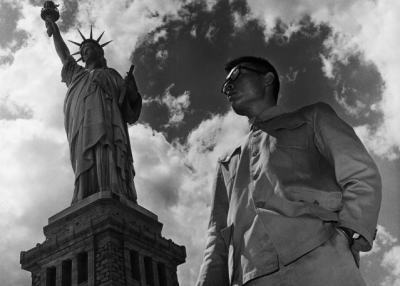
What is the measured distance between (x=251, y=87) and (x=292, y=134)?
465mm

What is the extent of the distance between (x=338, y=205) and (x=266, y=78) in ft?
3.44

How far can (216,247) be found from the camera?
3.36m

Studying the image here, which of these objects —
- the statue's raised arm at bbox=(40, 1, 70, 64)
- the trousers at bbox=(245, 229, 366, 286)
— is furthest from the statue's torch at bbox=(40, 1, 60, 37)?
the trousers at bbox=(245, 229, 366, 286)

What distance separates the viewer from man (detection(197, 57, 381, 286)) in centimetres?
286

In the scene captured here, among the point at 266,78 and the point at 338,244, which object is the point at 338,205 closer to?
the point at 338,244

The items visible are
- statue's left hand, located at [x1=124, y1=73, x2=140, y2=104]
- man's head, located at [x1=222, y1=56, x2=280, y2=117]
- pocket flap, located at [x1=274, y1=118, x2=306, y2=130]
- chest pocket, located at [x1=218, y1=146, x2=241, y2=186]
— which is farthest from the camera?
statue's left hand, located at [x1=124, y1=73, x2=140, y2=104]

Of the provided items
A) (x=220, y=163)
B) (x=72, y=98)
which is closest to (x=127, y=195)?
(x=72, y=98)

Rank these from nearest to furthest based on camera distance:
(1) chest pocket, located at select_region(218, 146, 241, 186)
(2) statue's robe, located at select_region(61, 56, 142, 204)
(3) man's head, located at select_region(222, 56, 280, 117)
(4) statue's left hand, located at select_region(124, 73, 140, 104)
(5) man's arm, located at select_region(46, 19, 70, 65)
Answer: (1) chest pocket, located at select_region(218, 146, 241, 186)
(3) man's head, located at select_region(222, 56, 280, 117)
(2) statue's robe, located at select_region(61, 56, 142, 204)
(4) statue's left hand, located at select_region(124, 73, 140, 104)
(5) man's arm, located at select_region(46, 19, 70, 65)

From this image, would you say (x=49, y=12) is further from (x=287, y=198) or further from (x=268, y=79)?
(x=287, y=198)

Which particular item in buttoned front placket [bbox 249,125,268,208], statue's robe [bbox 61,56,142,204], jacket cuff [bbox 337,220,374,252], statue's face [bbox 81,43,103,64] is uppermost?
statue's face [bbox 81,43,103,64]

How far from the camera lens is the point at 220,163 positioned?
3750mm

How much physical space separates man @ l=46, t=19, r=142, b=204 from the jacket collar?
18.2 m

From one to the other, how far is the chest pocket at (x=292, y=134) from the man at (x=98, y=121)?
1846 cm

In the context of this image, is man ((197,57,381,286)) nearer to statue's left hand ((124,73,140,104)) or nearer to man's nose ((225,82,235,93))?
man's nose ((225,82,235,93))
